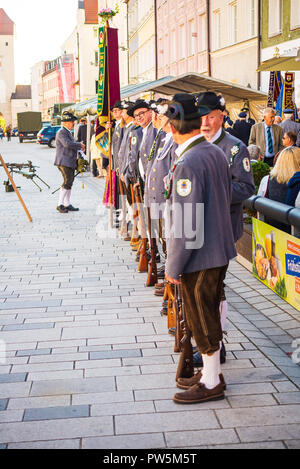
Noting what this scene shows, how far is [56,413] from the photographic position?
13.7 ft

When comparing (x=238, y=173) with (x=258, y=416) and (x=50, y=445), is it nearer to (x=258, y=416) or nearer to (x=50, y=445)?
(x=258, y=416)

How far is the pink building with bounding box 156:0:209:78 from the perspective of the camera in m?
30.0

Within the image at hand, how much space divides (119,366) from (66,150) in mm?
9260

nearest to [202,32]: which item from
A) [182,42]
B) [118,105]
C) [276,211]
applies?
[182,42]

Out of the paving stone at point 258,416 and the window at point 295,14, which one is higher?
the window at point 295,14

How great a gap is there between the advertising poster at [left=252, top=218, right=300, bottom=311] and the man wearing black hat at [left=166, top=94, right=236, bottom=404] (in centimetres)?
219

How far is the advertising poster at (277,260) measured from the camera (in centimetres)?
643

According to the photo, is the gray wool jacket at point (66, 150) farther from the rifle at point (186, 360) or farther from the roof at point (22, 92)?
the roof at point (22, 92)

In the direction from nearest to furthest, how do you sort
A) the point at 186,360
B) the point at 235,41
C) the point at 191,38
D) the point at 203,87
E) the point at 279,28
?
the point at 186,360
the point at 203,87
the point at 279,28
the point at 235,41
the point at 191,38

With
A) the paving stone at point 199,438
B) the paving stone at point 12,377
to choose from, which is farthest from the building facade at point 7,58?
the paving stone at point 199,438

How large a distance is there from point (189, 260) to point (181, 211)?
0.33 metres

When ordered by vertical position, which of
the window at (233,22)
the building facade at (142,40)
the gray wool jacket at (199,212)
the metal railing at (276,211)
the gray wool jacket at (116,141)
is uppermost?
the building facade at (142,40)

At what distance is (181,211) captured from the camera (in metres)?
4.17

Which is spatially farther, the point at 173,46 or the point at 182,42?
the point at 173,46
